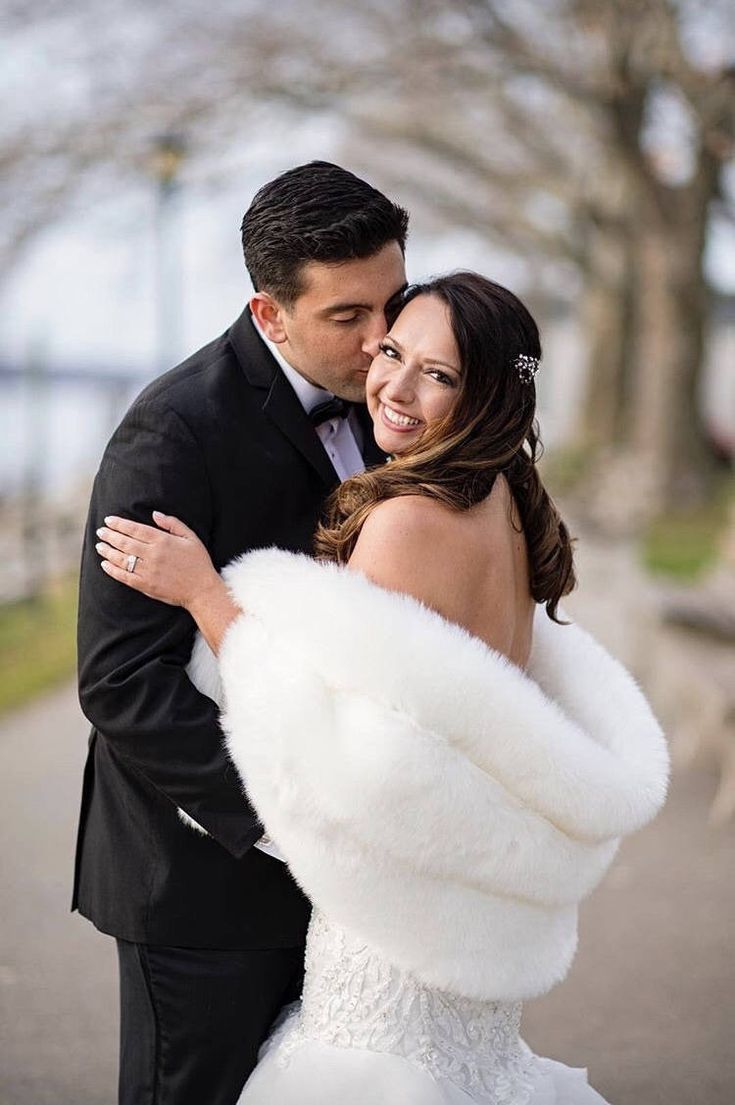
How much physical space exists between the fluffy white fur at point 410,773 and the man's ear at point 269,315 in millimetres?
535

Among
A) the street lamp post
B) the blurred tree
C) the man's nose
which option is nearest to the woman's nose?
the man's nose

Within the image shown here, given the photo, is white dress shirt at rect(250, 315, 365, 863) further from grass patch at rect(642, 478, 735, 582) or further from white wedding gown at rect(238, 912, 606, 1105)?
grass patch at rect(642, 478, 735, 582)

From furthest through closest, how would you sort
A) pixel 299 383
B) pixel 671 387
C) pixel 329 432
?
pixel 671 387 < pixel 329 432 < pixel 299 383

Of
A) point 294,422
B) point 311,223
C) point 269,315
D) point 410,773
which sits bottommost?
point 410,773

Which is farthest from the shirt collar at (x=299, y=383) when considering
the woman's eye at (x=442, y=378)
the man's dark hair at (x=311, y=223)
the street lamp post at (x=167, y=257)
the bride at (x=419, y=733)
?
the street lamp post at (x=167, y=257)

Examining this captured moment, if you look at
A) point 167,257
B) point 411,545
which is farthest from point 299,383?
point 167,257

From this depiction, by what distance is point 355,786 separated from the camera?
257 centimetres

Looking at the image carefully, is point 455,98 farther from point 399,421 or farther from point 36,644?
point 399,421

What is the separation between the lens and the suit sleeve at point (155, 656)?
274cm

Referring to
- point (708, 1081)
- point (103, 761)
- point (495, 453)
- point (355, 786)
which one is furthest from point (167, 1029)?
point (708, 1081)

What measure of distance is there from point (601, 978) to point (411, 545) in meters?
3.17

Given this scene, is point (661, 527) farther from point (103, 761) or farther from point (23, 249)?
point (103, 761)

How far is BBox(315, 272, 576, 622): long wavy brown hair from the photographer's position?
2.71 meters

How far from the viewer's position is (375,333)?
294cm
